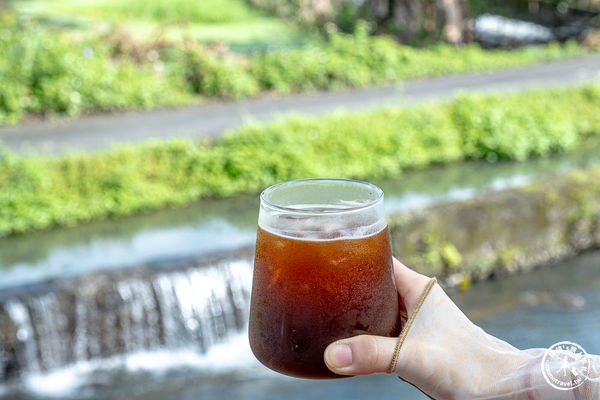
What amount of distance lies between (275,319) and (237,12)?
22.1m

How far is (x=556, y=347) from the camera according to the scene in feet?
5.69

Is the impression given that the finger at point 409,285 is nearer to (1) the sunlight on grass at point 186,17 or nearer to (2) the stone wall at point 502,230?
(2) the stone wall at point 502,230

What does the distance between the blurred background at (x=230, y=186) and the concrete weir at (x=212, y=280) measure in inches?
0.6

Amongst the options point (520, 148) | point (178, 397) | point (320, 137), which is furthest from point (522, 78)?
point (178, 397)

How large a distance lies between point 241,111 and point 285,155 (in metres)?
2.51

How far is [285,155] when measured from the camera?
29.4 ft

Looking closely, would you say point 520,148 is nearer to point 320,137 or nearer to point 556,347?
point 320,137

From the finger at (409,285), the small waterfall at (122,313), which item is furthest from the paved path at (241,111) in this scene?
the finger at (409,285)

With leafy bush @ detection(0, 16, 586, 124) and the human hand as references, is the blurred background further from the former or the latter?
the human hand

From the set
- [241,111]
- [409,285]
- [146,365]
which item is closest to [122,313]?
[146,365]

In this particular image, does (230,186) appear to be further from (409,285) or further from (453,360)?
(453,360)

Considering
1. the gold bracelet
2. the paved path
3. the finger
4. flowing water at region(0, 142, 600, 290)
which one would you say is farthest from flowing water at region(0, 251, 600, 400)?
the gold bracelet

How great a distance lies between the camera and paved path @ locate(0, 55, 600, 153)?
32.2ft

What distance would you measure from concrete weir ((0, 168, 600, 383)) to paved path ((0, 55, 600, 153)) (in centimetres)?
362
